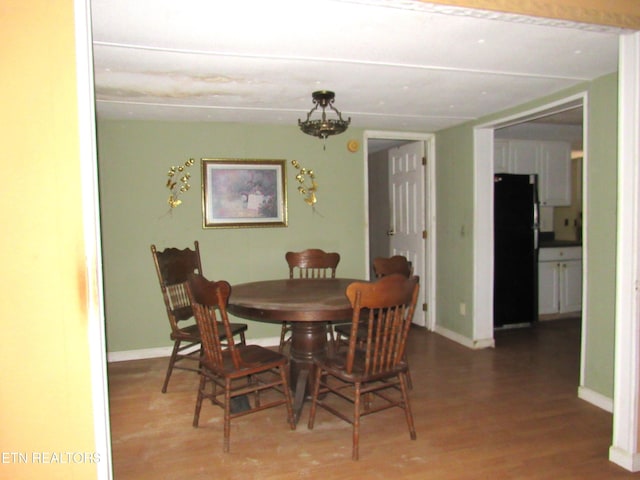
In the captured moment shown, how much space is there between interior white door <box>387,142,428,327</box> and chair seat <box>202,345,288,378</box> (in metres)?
2.79

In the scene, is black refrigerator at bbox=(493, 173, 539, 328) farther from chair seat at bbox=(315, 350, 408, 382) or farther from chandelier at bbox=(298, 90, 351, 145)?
chair seat at bbox=(315, 350, 408, 382)

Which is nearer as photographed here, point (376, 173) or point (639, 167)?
point (639, 167)

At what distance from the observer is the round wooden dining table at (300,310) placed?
8.51 feet

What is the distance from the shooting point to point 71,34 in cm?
150

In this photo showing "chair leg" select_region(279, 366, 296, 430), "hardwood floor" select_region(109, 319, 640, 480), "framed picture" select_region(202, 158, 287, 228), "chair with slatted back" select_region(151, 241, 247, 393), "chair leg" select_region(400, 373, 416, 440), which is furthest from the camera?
"framed picture" select_region(202, 158, 287, 228)

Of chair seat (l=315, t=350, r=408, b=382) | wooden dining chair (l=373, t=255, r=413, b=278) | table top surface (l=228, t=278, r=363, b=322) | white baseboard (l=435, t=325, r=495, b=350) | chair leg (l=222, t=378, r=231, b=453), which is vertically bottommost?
white baseboard (l=435, t=325, r=495, b=350)

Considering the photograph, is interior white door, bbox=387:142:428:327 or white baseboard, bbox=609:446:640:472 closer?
white baseboard, bbox=609:446:640:472

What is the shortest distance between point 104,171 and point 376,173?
3822 millimetres

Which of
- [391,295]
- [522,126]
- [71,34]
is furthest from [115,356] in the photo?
[522,126]

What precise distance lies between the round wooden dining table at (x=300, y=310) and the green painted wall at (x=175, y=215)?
1.01 meters

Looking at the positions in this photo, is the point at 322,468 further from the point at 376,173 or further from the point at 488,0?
the point at 376,173

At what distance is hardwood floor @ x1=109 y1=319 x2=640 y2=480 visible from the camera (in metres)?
2.32

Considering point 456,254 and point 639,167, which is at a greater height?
point 639,167

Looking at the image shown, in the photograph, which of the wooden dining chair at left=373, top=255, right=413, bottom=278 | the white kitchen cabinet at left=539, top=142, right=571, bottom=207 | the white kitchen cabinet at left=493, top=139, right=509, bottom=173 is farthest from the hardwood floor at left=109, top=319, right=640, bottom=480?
the white kitchen cabinet at left=539, top=142, right=571, bottom=207
